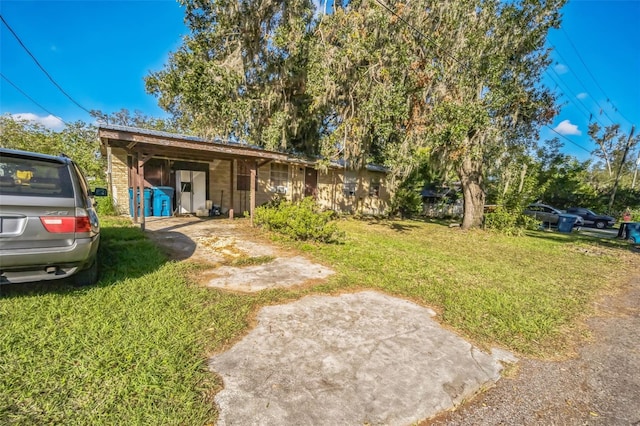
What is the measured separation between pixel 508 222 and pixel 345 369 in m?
11.5

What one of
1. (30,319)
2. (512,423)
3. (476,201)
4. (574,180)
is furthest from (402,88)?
(574,180)

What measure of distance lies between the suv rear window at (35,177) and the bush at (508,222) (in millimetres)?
12949

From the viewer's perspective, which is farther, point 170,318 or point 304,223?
point 304,223

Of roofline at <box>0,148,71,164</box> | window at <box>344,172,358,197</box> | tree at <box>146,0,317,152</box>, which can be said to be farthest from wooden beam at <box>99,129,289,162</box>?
window at <box>344,172,358,197</box>

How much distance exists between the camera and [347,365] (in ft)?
7.57

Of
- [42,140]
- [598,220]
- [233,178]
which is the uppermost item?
[42,140]

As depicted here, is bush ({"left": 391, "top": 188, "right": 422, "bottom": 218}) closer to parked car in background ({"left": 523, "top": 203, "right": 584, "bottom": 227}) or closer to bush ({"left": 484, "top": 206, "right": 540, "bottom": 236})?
bush ({"left": 484, "top": 206, "right": 540, "bottom": 236})

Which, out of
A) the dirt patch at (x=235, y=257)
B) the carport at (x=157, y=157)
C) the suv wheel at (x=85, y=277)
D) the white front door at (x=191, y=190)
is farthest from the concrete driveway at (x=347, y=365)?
the white front door at (x=191, y=190)

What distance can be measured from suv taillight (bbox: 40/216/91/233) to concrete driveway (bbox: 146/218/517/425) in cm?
162

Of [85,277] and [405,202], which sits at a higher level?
[405,202]

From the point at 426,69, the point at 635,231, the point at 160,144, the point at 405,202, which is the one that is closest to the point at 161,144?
the point at 160,144

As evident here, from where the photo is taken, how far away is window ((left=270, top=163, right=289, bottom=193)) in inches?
496

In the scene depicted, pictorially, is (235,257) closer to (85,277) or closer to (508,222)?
(85,277)

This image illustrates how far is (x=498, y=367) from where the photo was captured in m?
2.46
